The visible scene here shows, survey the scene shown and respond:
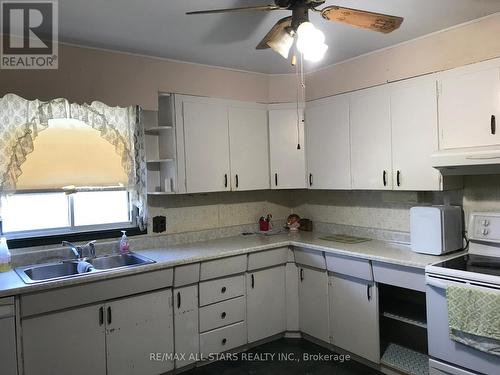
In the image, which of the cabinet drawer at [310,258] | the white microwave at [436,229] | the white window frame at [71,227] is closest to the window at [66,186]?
the white window frame at [71,227]

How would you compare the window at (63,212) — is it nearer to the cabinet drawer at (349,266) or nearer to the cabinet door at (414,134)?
the cabinet drawer at (349,266)

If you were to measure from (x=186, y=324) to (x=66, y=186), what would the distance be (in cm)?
135

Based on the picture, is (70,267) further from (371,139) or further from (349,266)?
(371,139)

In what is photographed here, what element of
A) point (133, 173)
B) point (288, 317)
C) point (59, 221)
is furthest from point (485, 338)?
point (59, 221)

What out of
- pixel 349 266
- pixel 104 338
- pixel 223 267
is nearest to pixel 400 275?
pixel 349 266

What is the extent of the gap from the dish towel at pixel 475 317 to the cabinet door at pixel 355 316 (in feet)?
1.97

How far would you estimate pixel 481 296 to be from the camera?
2035 mm

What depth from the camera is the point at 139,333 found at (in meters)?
2.55

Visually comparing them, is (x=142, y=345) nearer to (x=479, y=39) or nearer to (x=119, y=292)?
(x=119, y=292)

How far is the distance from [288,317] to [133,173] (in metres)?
1.83

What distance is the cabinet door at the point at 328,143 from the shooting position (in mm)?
3199

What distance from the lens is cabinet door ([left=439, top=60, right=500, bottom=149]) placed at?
7.56 feet

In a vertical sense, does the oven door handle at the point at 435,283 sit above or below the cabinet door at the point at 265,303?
above

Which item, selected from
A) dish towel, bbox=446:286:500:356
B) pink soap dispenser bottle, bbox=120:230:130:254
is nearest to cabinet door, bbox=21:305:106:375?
pink soap dispenser bottle, bbox=120:230:130:254
